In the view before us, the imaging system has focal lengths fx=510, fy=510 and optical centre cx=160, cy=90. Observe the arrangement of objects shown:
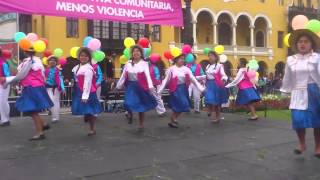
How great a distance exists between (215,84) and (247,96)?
879 mm

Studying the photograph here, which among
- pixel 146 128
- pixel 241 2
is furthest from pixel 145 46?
pixel 241 2

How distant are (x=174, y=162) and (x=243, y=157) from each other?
1.10 m

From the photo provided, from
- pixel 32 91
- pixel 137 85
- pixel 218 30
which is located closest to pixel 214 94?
pixel 137 85

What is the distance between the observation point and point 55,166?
6.77m

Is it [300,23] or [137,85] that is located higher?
[300,23]

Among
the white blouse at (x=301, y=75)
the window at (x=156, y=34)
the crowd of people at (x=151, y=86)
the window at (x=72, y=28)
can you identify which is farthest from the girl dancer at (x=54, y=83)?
the window at (x=156, y=34)

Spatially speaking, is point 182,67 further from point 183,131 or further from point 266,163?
point 266,163

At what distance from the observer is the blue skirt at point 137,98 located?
396 inches

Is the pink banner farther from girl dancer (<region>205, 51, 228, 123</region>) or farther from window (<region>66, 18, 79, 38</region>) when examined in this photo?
window (<region>66, 18, 79, 38</region>)

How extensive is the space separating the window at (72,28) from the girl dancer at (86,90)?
2805cm

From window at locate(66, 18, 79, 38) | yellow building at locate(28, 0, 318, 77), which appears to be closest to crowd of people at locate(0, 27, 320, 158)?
yellow building at locate(28, 0, 318, 77)

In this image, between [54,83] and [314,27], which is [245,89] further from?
[314,27]

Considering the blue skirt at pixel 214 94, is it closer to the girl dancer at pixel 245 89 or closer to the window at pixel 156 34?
the girl dancer at pixel 245 89

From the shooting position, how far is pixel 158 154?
25.0 ft
